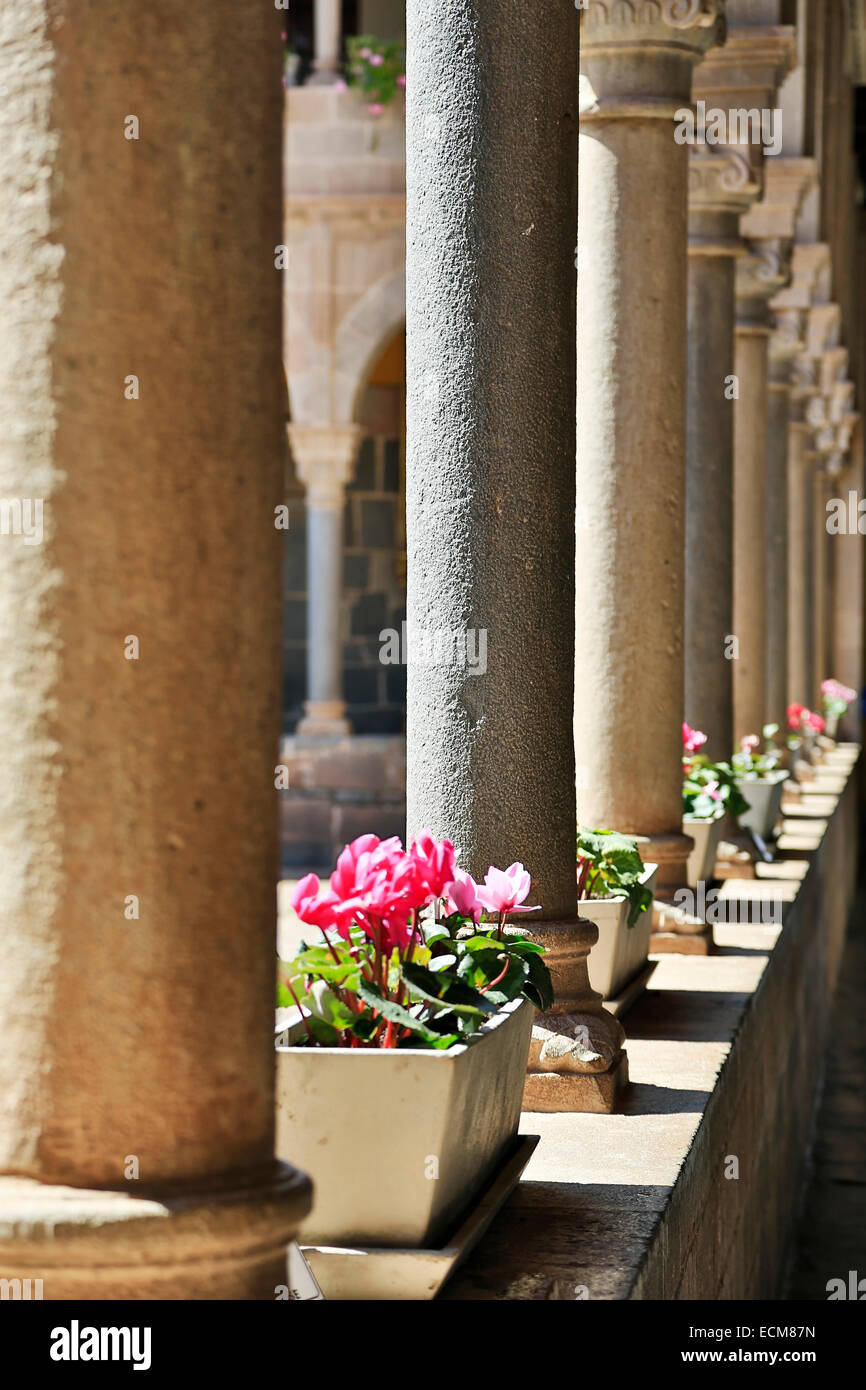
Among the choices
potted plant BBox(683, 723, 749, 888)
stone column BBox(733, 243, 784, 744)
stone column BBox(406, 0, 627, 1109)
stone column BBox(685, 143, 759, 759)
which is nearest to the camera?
stone column BBox(406, 0, 627, 1109)

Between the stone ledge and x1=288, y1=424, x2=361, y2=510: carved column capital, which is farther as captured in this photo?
x1=288, y1=424, x2=361, y2=510: carved column capital

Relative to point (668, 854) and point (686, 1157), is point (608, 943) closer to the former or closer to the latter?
point (686, 1157)

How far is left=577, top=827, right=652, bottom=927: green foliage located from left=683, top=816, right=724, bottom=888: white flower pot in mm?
1404

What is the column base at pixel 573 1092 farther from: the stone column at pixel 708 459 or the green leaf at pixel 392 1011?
the stone column at pixel 708 459

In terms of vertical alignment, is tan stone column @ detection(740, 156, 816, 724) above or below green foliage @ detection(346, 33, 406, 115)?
below

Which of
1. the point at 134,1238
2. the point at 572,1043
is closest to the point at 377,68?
the point at 572,1043

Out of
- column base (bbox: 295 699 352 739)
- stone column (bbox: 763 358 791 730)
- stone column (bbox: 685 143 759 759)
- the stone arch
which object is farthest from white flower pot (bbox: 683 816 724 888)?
the stone arch

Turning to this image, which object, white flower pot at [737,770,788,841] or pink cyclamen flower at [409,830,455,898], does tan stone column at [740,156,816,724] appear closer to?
white flower pot at [737,770,788,841]

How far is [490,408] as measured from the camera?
10.0 feet

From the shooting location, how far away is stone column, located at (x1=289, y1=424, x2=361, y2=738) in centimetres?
1369

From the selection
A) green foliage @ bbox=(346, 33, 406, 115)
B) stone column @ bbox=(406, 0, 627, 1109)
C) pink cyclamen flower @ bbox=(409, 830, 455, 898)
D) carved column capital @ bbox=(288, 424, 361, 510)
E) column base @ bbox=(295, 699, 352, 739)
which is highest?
green foliage @ bbox=(346, 33, 406, 115)

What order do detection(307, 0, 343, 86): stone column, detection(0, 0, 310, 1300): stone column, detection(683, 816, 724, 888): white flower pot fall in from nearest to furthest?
detection(0, 0, 310, 1300): stone column → detection(683, 816, 724, 888): white flower pot → detection(307, 0, 343, 86): stone column
